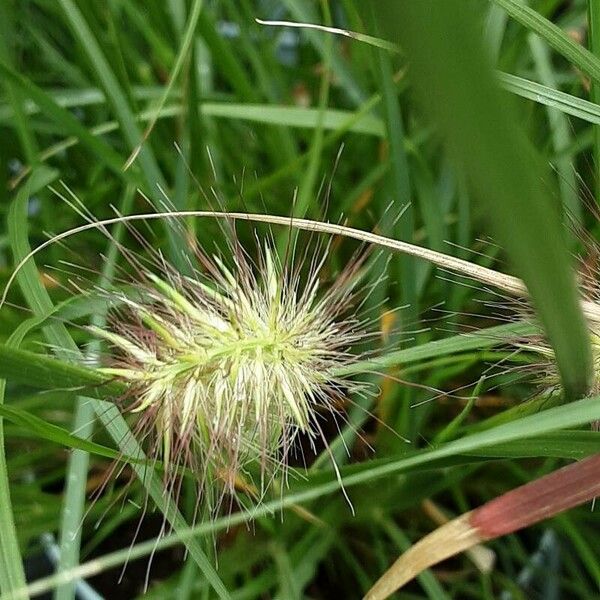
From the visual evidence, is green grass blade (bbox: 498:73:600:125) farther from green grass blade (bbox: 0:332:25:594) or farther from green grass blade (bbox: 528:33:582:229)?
green grass blade (bbox: 0:332:25:594)

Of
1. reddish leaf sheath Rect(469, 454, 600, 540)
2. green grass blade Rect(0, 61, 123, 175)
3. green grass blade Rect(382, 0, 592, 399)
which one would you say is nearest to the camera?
green grass blade Rect(382, 0, 592, 399)

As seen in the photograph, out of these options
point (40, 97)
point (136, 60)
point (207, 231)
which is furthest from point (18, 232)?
point (136, 60)

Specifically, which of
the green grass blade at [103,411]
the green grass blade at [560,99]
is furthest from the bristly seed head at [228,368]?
the green grass blade at [560,99]

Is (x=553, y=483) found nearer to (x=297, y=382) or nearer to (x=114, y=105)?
(x=297, y=382)

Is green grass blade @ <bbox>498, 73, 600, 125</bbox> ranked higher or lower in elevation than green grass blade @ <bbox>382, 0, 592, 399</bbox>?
higher

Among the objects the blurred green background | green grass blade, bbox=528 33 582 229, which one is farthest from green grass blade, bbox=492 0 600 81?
green grass blade, bbox=528 33 582 229

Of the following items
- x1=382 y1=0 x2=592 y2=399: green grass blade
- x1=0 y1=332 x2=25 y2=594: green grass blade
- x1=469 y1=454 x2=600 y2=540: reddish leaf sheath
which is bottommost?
x1=0 y1=332 x2=25 y2=594: green grass blade

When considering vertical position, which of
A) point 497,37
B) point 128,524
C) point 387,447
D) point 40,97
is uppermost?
point 497,37
